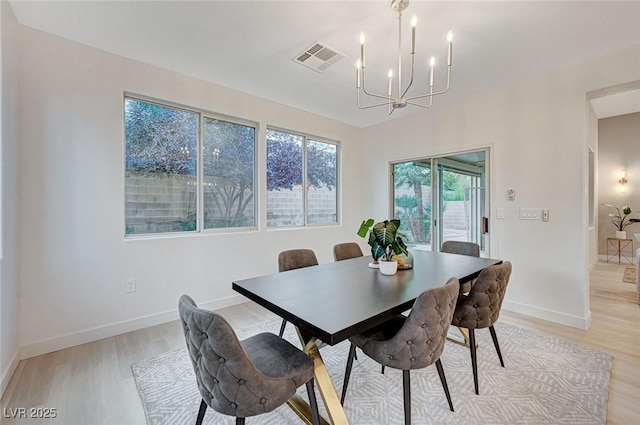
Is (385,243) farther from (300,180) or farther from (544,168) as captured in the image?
(300,180)

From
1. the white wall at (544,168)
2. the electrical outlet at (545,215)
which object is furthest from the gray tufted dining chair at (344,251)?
the electrical outlet at (545,215)

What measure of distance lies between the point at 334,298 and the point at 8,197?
250 centimetres

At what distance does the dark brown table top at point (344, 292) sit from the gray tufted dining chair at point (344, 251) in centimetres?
46

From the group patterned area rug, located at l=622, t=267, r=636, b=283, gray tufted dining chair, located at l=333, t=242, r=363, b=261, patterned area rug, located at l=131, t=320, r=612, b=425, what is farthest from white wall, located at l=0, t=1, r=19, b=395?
patterned area rug, located at l=622, t=267, r=636, b=283

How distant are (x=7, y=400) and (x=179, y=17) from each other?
2.94 metres

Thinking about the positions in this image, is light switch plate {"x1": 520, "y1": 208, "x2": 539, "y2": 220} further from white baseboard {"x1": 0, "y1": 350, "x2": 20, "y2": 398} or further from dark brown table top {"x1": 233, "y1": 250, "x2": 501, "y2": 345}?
white baseboard {"x1": 0, "y1": 350, "x2": 20, "y2": 398}

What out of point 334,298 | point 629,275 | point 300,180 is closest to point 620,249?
point 629,275

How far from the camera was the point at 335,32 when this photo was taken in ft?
7.60

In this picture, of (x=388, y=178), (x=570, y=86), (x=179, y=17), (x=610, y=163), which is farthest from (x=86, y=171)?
(x=610, y=163)

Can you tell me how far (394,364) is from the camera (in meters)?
1.44

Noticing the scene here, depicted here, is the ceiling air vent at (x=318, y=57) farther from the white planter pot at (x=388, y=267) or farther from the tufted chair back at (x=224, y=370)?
the tufted chair back at (x=224, y=370)

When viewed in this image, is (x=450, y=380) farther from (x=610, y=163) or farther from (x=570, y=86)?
(x=610, y=163)

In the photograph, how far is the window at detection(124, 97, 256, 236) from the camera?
9.39 ft

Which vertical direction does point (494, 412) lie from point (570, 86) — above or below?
below
